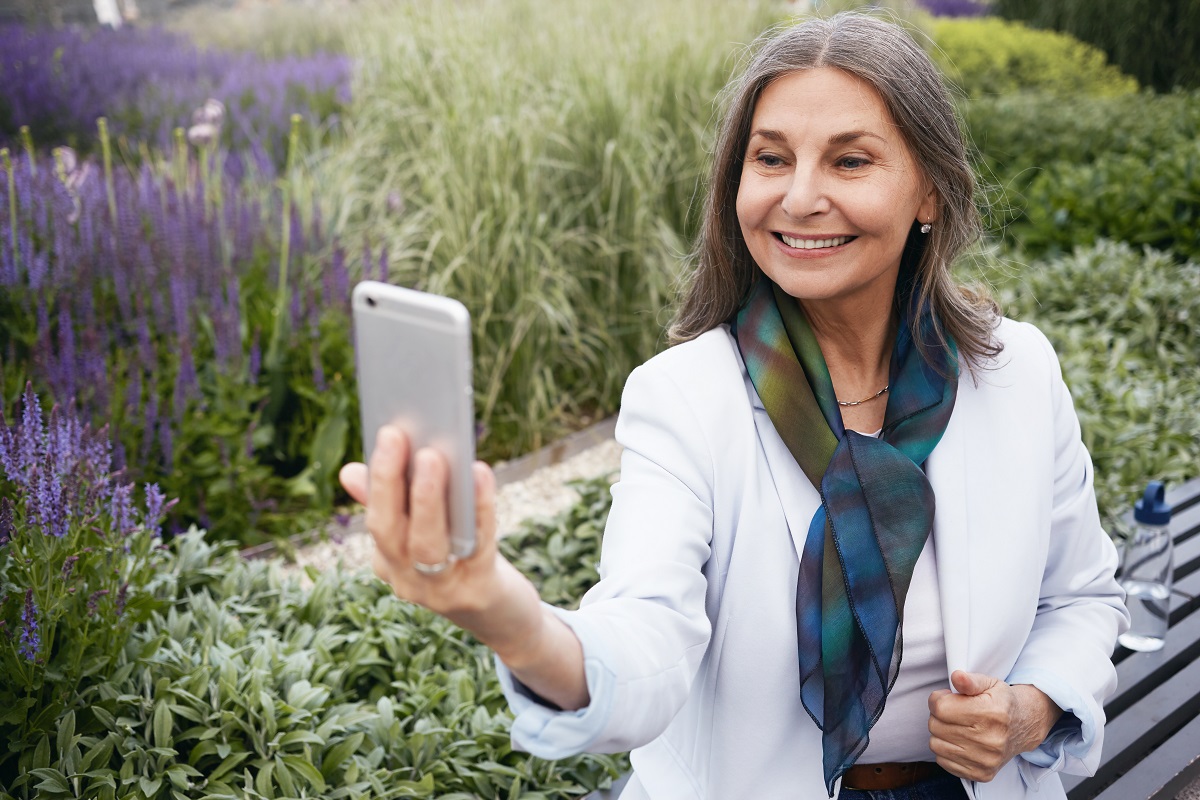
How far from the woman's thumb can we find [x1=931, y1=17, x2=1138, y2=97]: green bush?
30.7ft

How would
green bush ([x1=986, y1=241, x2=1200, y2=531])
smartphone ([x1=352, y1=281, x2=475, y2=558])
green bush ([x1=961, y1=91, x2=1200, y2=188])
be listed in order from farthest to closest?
green bush ([x1=961, y1=91, x2=1200, y2=188]) → green bush ([x1=986, y1=241, x2=1200, y2=531]) → smartphone ([x1=352, y1=281, x2=475, y2=558])

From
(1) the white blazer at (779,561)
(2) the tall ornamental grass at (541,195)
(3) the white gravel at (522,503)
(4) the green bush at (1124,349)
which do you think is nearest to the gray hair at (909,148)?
(1) the white blazer at (779,561)

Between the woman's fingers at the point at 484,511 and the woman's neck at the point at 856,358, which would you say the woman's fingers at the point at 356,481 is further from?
the woman's neck at the point at 856,358

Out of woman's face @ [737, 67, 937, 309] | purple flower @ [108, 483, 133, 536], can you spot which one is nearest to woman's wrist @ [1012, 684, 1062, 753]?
woman's face @ [737, 67, 937, 309]

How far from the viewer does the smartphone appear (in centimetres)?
84

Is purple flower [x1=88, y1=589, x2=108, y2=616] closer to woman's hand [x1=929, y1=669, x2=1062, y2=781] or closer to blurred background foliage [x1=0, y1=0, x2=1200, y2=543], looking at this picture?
blurred background foliage [x1=0, y1=0, x2=1200, y2=543]

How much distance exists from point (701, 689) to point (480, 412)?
3.27 meters

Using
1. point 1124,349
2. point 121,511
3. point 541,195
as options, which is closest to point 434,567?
point 121,511

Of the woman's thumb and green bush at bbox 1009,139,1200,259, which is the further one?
green bush at bbox 1009,139,1200,259

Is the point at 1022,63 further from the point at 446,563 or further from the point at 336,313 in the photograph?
the point at 446,563

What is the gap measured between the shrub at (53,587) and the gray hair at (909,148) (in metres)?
1.19

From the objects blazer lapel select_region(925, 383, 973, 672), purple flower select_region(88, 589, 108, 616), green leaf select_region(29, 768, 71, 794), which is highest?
blazer lapel select_region(925, 383, 973, 672)

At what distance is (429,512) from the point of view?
883 mm

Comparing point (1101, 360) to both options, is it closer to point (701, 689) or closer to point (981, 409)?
point (981, 409)
